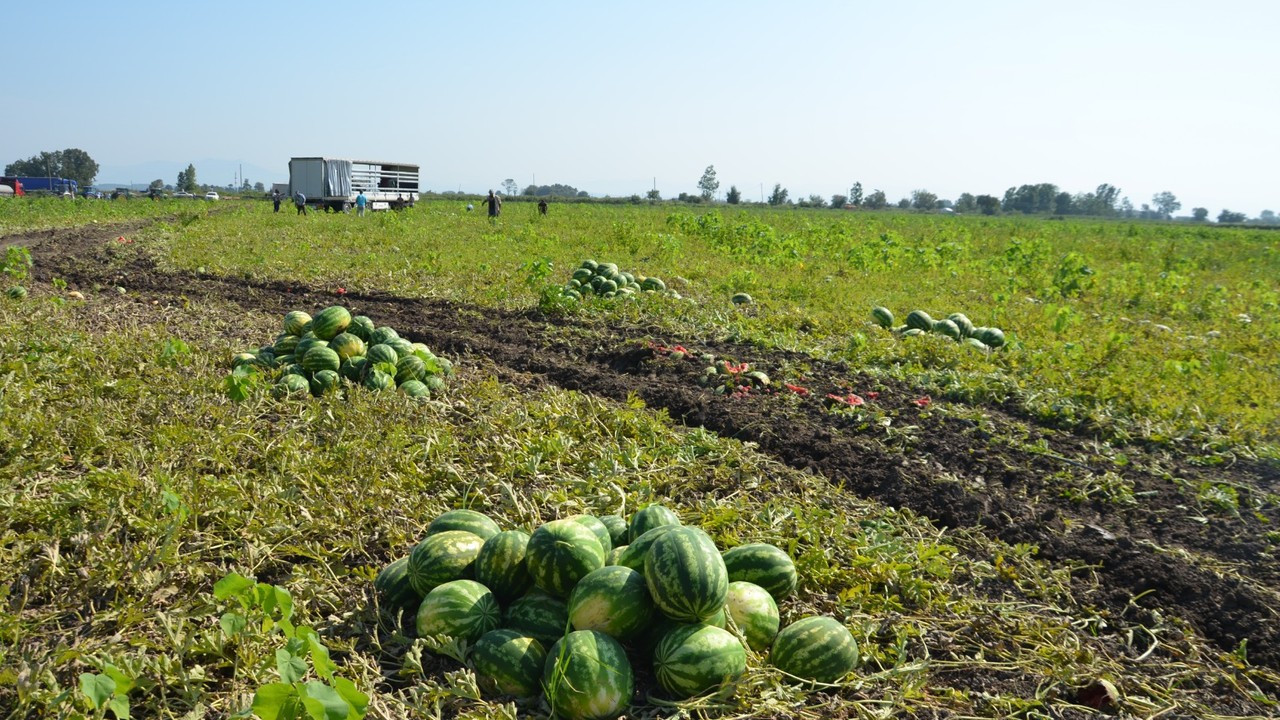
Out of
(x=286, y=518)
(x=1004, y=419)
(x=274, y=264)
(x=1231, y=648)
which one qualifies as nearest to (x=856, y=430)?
(x=1004, y=419)

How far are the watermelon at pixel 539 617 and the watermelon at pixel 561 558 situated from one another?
6 centimetres

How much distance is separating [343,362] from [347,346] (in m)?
0.14

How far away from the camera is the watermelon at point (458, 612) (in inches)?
109

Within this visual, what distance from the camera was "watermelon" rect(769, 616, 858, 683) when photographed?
273 centimetres

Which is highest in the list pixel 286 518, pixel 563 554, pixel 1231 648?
pixel 563 554

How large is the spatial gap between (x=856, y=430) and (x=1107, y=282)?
37.1ft

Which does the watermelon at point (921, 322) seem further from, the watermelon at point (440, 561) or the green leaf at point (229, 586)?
the green leaf at point (229, 586)

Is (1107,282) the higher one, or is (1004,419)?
(1107,282)

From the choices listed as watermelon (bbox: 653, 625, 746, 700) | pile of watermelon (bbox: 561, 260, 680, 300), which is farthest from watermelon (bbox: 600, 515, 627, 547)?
pile of watermelon (bbox: 561, 260, 680, 300)

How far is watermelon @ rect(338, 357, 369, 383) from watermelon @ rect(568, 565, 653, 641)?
12.7 ft

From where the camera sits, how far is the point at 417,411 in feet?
17.6

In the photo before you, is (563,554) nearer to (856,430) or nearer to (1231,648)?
(1231,648)

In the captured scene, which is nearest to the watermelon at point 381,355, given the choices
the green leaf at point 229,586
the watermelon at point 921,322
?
the green leaf at point 229,586

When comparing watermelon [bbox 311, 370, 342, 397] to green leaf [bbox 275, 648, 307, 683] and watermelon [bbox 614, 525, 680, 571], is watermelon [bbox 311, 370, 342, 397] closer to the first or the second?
watermelon [bbox 614, 525, 680, 571]
